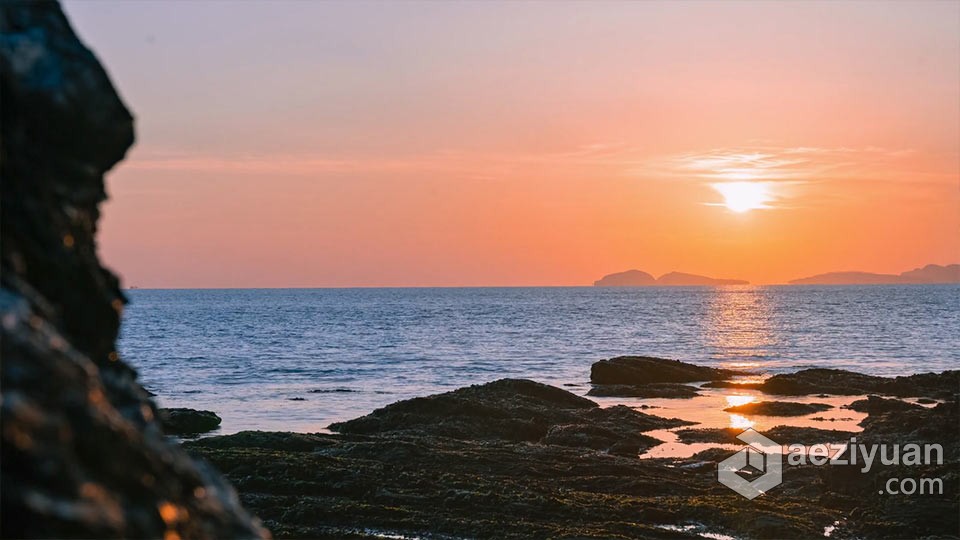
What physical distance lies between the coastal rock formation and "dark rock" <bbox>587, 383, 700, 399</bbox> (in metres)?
53.7

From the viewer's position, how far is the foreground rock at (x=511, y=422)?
127 feet

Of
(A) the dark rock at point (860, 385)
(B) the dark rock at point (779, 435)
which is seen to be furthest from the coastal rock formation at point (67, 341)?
(A) the dark rock at point (860, 385)

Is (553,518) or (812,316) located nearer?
(553,518)

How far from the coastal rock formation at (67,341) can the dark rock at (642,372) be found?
58.8 meters

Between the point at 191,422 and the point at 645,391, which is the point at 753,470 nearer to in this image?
the point at 191,422

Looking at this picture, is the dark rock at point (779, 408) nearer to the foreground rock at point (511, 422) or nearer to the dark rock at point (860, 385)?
the dark rock at point (860, 385)

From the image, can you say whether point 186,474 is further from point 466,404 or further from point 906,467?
point 466,404

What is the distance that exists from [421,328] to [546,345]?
41033 mm

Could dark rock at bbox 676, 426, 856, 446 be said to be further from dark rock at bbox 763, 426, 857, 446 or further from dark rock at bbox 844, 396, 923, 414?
dark rock at bbox 844, 396, 923, 414

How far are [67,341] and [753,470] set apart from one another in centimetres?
2810

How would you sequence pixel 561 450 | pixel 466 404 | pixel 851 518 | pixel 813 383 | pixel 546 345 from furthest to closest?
pixel 546 345 → pixel 813 383 → pixel 466 404 → pixel 561 450 → pixel 851 518

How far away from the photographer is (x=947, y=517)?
23.6m

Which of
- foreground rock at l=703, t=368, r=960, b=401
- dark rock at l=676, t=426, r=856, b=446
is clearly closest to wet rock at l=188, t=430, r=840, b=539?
dark rock at l=676, t=426, r=856, b=446

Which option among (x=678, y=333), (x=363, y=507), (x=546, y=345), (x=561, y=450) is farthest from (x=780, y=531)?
(x=678, y=333)
